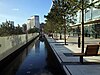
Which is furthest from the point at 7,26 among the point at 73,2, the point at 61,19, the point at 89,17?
the point at 73,2

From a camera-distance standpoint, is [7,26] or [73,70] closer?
[73,70]

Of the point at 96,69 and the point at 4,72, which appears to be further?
the point at 4,72

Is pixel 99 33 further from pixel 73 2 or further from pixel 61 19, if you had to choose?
pixel 73 2

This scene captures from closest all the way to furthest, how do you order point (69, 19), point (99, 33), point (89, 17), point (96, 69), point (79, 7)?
point (96, 69), point (79, 7), point (69, 19), point (99, 33), point (89, 17)

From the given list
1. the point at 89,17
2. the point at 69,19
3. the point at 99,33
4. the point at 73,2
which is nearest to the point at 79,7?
the point at 73,2

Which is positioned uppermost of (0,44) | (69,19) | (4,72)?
(69,19)

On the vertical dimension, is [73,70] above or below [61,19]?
below

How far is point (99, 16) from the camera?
45.6 meters

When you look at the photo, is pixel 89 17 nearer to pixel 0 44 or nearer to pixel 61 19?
pixel 61 19

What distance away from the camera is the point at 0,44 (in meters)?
14.5

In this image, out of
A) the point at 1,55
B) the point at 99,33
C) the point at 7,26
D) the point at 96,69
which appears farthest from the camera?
the point at 7,26

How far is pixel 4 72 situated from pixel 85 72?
13.9 feet

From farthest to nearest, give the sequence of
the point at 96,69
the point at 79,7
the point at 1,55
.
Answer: the point at 79,7 → the point at 1,55 → the point at 96,69

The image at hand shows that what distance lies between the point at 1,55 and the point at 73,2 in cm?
631
